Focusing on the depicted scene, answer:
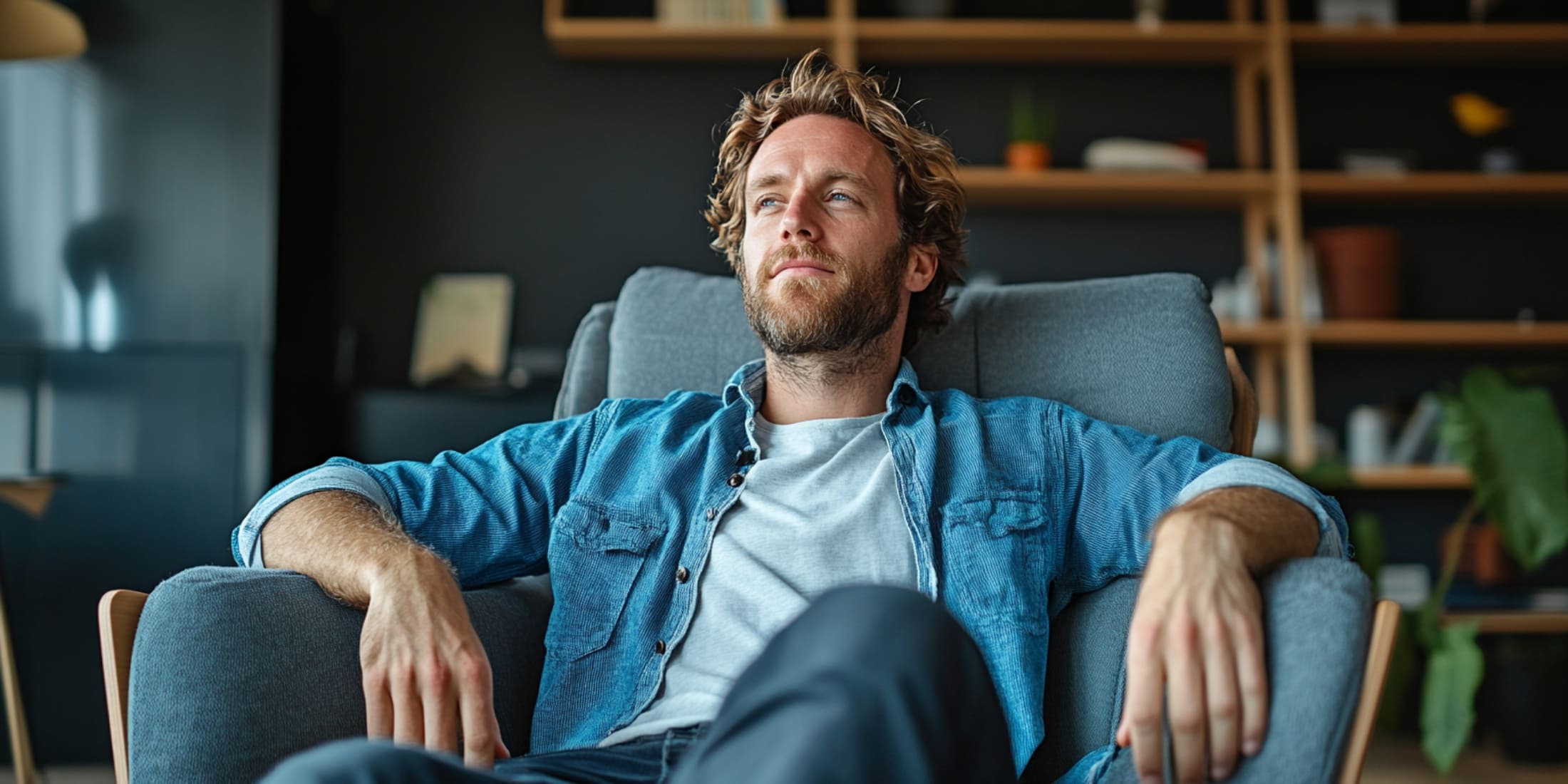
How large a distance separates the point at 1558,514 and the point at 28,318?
12.7ft

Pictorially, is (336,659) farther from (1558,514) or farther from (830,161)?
(1558,514)

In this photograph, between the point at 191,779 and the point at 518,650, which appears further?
the point at 518,650

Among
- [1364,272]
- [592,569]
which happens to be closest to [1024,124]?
[1364,272]

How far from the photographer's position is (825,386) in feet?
5.33

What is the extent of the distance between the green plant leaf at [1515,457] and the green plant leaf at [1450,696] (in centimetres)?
29

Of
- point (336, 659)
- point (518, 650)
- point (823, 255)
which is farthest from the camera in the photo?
point (823, 255)

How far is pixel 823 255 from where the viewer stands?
1625mm

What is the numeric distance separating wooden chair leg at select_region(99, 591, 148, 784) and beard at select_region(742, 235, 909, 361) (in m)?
0.81

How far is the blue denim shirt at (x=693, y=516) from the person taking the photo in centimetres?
136

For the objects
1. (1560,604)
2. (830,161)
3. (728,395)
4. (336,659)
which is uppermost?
(830,161)

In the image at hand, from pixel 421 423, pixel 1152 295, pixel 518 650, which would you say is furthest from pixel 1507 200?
pixel 518 650

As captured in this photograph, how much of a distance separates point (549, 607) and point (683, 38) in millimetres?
2394

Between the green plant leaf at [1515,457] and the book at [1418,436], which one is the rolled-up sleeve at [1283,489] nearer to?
the green plant leaf at [1515,457]

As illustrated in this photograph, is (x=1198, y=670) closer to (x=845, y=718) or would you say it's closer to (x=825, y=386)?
(x=845, y=718)
